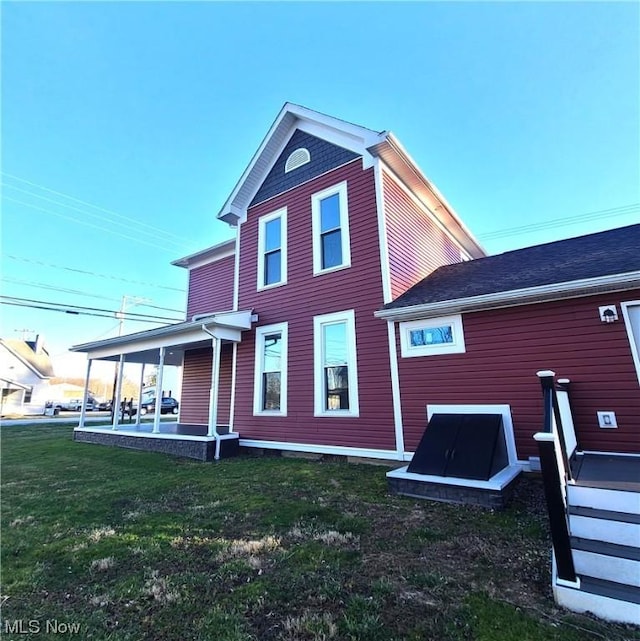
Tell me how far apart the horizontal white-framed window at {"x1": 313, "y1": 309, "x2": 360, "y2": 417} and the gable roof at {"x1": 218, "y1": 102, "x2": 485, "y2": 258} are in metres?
3.46

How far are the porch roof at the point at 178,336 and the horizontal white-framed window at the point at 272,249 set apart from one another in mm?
1038

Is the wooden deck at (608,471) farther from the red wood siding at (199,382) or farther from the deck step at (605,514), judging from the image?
the red wood siding at (199,382)

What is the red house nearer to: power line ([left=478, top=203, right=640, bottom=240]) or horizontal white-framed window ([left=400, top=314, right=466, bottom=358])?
horizontal white-framed window ([left=400, top=314, right=466, bottom=358])

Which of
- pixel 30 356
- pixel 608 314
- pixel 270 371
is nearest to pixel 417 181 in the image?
pixel 608 314

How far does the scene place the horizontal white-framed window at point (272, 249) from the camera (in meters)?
8.55

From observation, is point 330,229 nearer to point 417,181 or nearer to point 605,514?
point 417,181

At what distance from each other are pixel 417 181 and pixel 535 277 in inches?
153

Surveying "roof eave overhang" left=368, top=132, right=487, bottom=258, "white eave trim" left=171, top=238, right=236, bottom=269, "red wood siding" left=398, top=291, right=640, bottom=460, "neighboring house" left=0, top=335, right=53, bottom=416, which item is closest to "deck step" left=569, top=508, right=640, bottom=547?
"red wood siding" left=398, top=291, right=640, bottom=460

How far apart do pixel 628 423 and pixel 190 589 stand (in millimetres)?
5276

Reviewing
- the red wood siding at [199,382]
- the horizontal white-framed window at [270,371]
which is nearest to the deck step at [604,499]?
the horizontal white-framed window at [270,371]

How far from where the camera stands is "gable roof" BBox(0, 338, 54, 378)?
2938cm

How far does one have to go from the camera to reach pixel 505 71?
31.6 ft

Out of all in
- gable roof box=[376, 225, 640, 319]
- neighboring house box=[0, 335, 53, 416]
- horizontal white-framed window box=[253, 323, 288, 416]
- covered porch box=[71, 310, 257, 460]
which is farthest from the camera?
neighboring house box=[0, 335, 53, 416]

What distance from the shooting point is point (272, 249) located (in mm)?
8875
